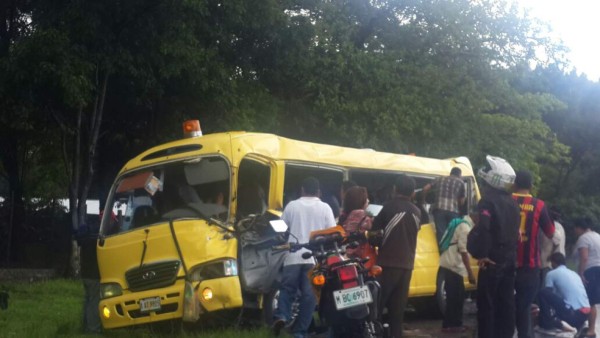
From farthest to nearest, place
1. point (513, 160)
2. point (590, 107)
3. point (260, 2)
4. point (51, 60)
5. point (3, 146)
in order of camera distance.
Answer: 1. point (590, 107)
2. point (513, 160)
3. point (3, 146)
4. point (260, 2)
5. point (51, 60)

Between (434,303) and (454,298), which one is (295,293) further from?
(434,303)

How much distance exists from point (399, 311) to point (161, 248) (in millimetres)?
2969

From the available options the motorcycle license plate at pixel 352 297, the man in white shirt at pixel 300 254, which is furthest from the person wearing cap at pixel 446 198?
the motorcycle license plate at pixel 352 297

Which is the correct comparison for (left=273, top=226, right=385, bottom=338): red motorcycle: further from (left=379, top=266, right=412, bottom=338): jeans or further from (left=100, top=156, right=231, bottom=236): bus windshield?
(left=100, top=156, right=231, bottom=236): bus windshield

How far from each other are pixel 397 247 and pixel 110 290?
12.4 ft

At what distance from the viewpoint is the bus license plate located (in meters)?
12.3

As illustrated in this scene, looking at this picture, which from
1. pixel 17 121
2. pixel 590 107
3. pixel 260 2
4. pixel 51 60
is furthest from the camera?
pixel 590 107

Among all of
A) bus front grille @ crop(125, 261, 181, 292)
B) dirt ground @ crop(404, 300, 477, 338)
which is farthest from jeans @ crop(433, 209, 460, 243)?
bus front grille @ crop(125, 261, 181, 292)

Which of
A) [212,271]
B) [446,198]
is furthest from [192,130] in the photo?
[446,198]

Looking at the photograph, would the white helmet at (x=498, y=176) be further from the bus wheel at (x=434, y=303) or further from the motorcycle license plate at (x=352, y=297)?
the bus wheel at (x=434, y=303)

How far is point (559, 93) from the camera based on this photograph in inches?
2391

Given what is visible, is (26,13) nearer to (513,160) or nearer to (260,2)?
(260,2)

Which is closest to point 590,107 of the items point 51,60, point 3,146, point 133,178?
point 3,146

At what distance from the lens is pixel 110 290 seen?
12781mm
